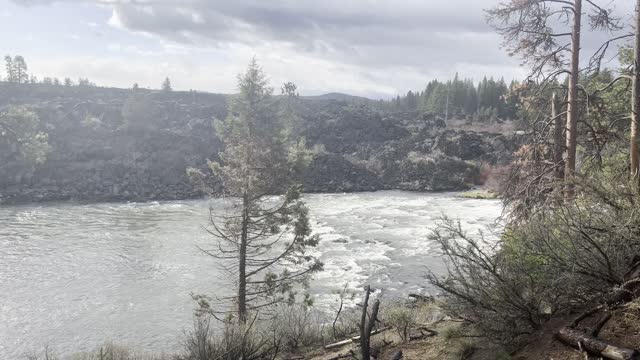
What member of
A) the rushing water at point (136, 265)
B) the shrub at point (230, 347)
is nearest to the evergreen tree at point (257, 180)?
the rushing water at point (136, 265)

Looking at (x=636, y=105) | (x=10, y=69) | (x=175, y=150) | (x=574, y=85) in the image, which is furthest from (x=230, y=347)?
(x=10, y=69)

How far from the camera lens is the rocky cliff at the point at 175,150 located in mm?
50031

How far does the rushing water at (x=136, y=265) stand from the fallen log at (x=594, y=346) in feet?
23.5

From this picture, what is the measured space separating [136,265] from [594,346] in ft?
77.2

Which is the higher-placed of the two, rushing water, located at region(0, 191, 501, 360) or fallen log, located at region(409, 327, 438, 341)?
fallen log, located at region(409, 327, 438, 341)

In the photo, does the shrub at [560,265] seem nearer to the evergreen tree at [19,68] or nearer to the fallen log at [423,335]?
the fallen log at [423,335]

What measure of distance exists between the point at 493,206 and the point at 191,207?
81.2ft

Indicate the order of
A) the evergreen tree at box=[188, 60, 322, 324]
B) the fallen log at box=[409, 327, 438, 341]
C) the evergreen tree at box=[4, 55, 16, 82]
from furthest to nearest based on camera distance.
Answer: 1. the evergreen tree at box=[4, 55, 16, 82]
2. the evergreen tree at box=[188, 60, 322, 324]
3. the fallen log at box=[409, 327, 438, 341]

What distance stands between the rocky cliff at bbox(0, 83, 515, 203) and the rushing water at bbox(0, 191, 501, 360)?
300 inches

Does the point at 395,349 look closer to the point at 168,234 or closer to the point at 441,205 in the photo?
the point at 168,234

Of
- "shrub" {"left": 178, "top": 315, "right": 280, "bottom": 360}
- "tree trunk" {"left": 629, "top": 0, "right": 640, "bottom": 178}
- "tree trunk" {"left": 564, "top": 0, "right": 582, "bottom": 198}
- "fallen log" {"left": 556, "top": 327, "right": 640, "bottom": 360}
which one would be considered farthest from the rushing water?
"fallen log" {"left": 556, "top": 327, "right": 640, "bottom": 360}

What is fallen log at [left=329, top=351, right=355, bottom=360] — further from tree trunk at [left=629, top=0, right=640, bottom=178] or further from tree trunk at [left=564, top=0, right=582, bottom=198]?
tree trunk at [left=629, top=0, right=640, bottom=178]

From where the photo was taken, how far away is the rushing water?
1845 centimetres

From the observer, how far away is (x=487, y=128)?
88875 millimetres
